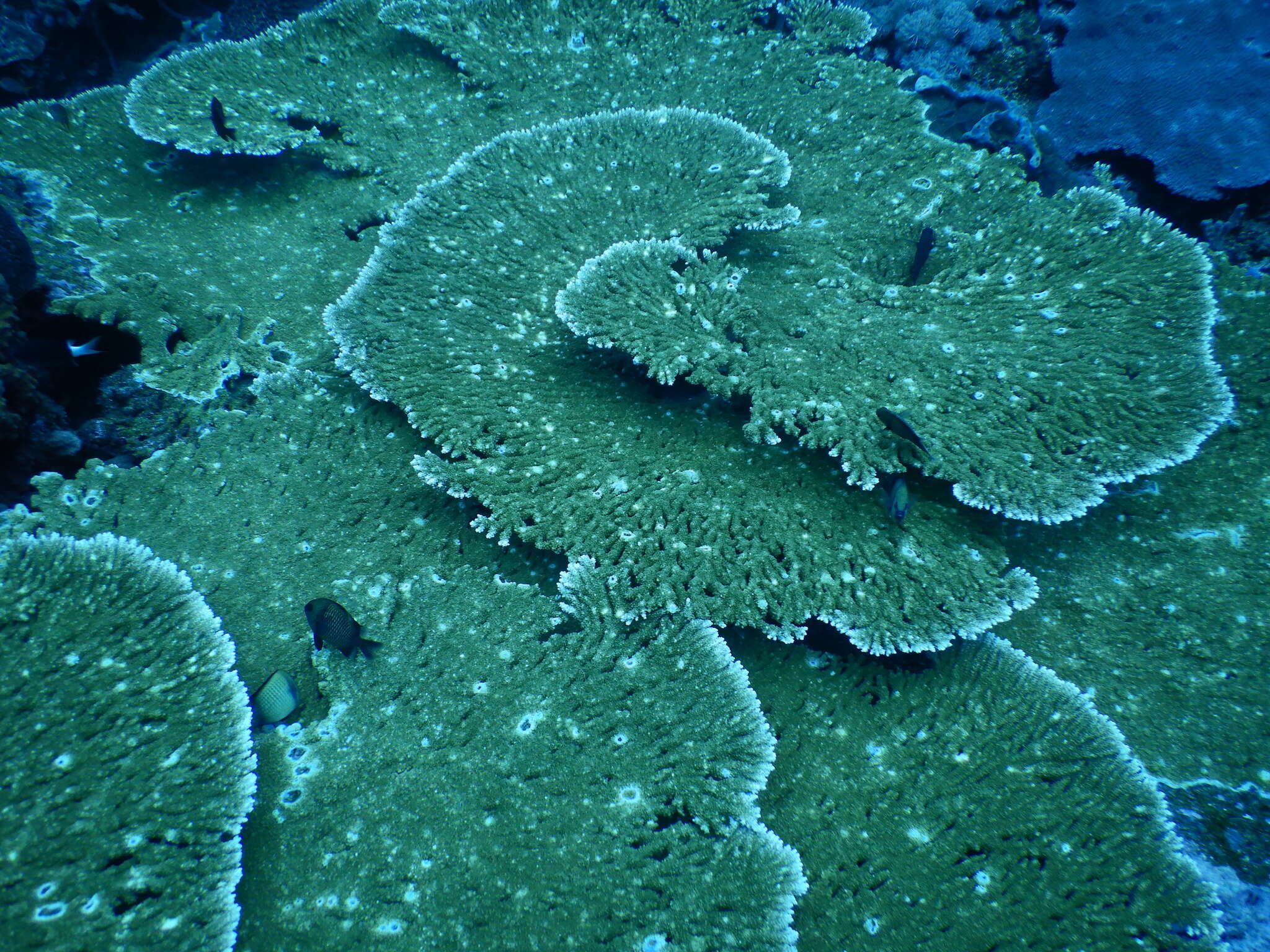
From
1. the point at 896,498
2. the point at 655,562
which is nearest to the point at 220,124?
the point at 655,562

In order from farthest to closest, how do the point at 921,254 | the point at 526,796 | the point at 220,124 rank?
the point at 220,124 < the point at 921,254 < the point at 526,796

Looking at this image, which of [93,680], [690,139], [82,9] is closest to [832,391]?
[690,139]

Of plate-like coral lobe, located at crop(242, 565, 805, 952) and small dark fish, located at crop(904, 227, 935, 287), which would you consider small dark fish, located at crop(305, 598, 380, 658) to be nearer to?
plate-like coral lobe, located at crop(242, 565, 805, 952)

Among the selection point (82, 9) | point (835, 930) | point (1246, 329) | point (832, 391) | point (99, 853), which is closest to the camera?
point (99, 853)

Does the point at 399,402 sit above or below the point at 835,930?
above

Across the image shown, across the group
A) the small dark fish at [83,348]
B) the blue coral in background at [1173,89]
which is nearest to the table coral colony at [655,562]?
the small dark fish at [83,348]

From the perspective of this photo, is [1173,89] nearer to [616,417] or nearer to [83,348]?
[616,417]

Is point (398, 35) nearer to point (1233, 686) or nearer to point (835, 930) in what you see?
point (835, 930)
